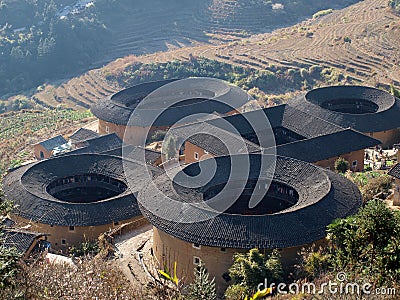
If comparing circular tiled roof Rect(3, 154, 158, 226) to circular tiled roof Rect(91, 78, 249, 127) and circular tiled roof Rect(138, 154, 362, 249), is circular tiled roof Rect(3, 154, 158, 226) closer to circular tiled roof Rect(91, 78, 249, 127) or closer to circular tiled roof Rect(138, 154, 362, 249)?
circular tiled roof Rect(138, 154, 362, 249)

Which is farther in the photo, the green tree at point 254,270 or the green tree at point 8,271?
the green tree at point 254,270

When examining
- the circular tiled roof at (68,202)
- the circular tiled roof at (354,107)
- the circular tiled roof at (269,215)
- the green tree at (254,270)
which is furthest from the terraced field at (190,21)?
the green tree at (254,270)

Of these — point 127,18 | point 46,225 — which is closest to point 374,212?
point 46,225

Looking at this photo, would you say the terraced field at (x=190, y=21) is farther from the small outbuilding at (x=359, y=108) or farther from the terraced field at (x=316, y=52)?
the small outbuilding at (x=359, y=108)

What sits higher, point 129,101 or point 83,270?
point 83,270

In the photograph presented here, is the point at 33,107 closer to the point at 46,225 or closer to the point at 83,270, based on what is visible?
the point at 46,225

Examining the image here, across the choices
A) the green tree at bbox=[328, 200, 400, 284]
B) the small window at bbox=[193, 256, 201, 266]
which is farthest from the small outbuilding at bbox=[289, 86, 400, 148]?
the green tree at bbox=[328, 200, 400, 284]
